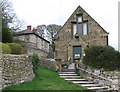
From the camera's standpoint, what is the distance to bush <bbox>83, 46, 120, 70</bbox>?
12547 millimetres

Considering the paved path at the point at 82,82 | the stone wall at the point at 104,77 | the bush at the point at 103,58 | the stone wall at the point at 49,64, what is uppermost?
the bush at the point at 103,58

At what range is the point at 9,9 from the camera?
54.5ft

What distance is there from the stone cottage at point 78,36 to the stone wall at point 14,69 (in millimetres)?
10181

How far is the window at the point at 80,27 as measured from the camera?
63.3 ft

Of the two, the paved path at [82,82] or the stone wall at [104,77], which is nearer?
the paved path at [82,82]

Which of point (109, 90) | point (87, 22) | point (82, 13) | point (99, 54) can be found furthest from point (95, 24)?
point (109, 90)

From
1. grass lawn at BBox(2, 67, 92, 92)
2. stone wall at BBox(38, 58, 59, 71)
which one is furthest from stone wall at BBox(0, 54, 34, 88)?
stone wall at BBox(38, 58, 59, 71)

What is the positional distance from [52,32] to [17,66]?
29.0 meters

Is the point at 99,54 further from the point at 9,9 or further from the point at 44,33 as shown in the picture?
the point at 44,33

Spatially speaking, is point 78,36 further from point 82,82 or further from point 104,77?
point 82,82

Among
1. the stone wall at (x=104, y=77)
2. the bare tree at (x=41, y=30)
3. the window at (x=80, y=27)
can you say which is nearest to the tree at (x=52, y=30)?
the bare tree at (x=41, y=30)

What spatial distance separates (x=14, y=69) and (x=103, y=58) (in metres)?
8.32

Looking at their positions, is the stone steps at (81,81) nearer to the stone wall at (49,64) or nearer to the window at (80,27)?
the stone wall at (49,64)

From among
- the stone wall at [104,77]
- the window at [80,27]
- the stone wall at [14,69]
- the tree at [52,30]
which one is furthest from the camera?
the tree at [52,30]
